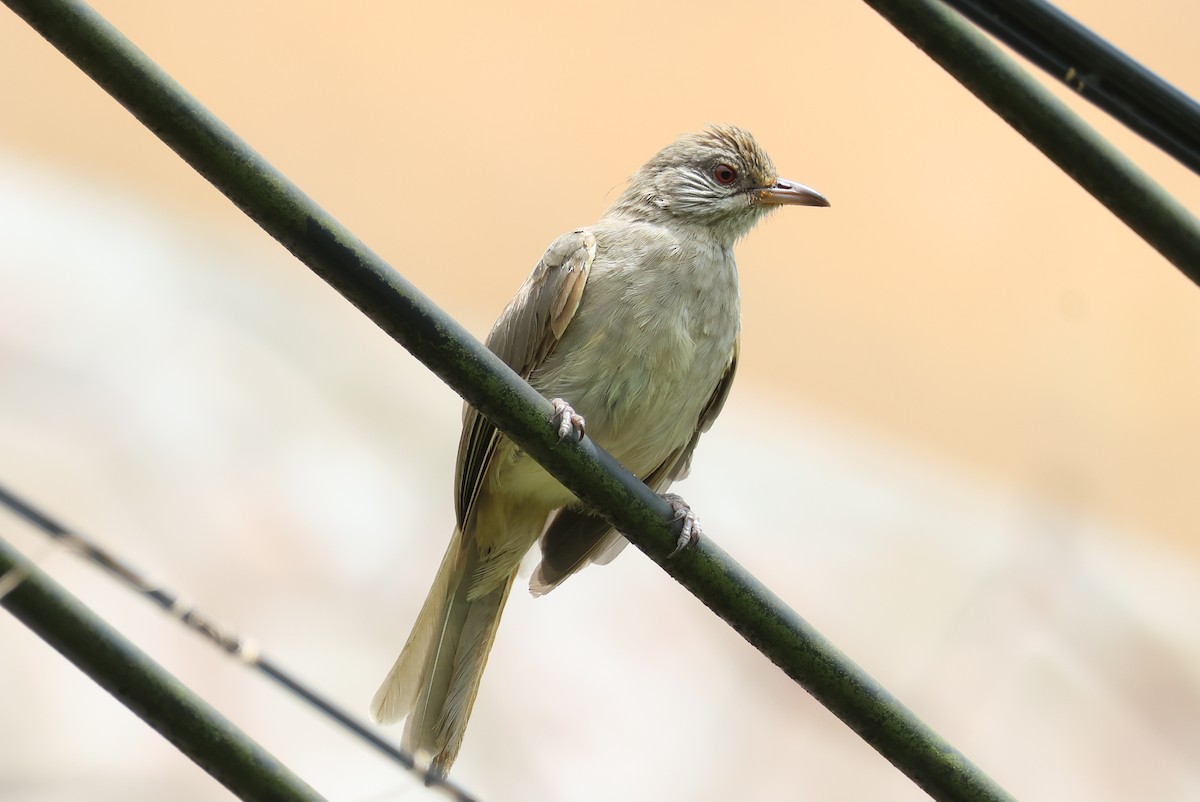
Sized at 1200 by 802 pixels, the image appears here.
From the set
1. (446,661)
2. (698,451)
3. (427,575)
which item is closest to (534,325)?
(446,661)

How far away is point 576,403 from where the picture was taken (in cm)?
332

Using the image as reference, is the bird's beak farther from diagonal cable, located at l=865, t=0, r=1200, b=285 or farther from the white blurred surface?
the white blurred surface

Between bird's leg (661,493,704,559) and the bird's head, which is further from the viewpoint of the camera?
the bird's head

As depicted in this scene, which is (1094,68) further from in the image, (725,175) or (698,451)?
(698,451)

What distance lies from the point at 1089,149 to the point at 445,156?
19.2 feet

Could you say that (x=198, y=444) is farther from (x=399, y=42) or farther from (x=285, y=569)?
(x=399, y=42)

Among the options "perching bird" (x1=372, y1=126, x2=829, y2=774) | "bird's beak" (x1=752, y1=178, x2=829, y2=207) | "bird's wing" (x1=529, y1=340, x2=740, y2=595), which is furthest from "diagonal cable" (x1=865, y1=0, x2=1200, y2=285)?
"bird's beak" (x1=752, y1=178, x2=829, y2=207)

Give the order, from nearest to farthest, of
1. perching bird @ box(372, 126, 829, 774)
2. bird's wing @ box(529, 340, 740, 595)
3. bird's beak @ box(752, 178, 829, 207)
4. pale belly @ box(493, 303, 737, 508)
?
perching bird @ box(372, 126, 829, 774) → pale belly @ box(493, 303, 737, 508) → bird's wing @ box(529, 340, 740, 595) → bird's beak @ box(752, 178, 829, 207)

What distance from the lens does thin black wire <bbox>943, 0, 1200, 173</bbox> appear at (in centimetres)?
159

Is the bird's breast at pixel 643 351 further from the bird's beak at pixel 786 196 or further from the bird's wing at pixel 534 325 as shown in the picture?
the bird's beak at pixel 786 196

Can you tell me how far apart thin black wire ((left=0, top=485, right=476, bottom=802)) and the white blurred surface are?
389 cm

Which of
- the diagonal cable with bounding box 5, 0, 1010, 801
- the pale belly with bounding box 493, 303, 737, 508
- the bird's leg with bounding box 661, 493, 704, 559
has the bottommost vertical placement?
the diagonal cable with bounding box 5, 0, 1010, 801

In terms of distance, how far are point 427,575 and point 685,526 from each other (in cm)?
426

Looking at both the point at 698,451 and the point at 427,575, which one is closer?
the point at 427,575
